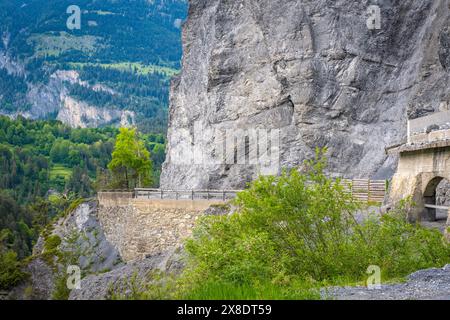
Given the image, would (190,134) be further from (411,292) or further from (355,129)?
(411,292)

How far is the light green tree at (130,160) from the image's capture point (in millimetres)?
74575

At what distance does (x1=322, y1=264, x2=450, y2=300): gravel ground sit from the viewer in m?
13.8

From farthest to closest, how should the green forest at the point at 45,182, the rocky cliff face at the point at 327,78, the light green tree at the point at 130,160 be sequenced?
the green forest at the point at 45,182 < the light green tree at the point at 130,160 < the rocky cliff face at the point at 327,78

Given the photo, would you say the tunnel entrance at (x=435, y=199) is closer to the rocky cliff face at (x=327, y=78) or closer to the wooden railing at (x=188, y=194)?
the wooden railing at (x=188, y=194)

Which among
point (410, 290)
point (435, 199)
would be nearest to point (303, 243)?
point (410, 290)

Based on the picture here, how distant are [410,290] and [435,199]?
13008 mm

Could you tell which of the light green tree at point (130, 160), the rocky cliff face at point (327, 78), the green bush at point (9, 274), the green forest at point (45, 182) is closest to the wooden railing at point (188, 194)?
the green bush at point (9, 274)

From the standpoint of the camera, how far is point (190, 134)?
75875 mm

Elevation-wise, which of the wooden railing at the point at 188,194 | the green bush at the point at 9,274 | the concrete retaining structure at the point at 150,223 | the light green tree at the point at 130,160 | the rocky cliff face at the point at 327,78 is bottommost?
the green bush at the point at 9,274

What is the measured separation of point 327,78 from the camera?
65.1m

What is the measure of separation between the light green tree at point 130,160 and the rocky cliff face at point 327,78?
877 cm

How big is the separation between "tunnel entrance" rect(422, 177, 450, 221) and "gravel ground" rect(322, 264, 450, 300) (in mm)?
8099

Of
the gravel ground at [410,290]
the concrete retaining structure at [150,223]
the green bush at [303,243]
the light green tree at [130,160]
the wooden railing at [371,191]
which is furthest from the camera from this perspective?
the light green tree at [130,160]
